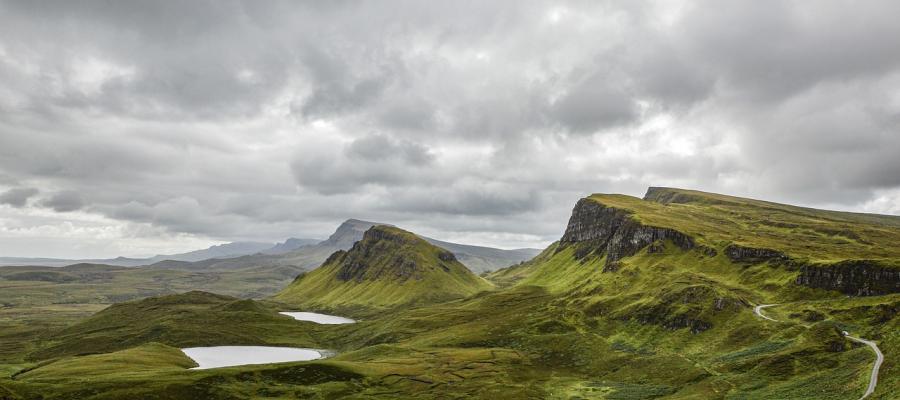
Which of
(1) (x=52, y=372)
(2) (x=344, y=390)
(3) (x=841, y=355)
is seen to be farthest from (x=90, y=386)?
(3) (x=841, y=355)

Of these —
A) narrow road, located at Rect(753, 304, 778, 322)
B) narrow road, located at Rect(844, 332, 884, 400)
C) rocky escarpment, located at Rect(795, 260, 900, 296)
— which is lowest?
narrow road, located at Rect(844, 332, 884, 400)

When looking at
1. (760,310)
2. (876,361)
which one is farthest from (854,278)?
(876,361)

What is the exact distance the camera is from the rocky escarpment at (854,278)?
555 ft

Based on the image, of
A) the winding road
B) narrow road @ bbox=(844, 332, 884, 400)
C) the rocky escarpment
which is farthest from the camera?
the rocky escarpment

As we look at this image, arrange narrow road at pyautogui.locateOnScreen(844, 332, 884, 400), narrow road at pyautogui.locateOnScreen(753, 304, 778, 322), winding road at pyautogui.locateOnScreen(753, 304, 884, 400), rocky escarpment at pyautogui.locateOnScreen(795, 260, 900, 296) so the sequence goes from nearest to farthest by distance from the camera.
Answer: winding road at pyautogui.locateOnScreen(753, 304, 884, 400) → narrow road at pyautogui.locateOnScreen(844, 332, 884, 400) → narrow road at pyautogui.locateOnScreen(753, 304, 778, 322) → rocky escarpment at pyautogui.locateOnScreen(795, 260, 900, 296)

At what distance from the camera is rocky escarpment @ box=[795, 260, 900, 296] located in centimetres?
16912

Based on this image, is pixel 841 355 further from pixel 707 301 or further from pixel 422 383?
pixel 422 383

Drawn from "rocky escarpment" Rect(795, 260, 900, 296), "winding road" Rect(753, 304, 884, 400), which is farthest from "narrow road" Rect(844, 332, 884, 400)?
"rocky escarpment" Rect(795, 260, 900, 296)

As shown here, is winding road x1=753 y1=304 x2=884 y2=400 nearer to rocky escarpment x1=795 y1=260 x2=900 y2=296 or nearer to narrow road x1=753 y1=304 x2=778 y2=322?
narrow road x1=753 y1=304 x2=778 y2=322

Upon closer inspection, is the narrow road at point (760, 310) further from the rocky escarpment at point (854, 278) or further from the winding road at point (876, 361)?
the rocky escarpment at point (854, 278)

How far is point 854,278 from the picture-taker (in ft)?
581

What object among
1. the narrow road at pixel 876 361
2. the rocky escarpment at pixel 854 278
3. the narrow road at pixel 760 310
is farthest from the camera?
the rocky escarpment at pixel 854 278

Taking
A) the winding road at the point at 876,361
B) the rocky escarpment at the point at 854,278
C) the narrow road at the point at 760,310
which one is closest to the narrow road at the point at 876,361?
the winding road at the point at 876,361

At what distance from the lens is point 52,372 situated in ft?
555
